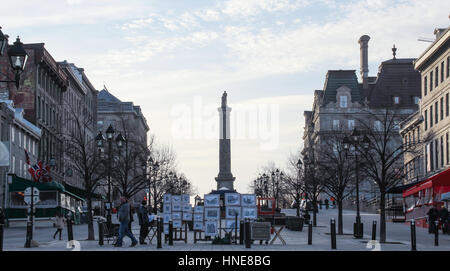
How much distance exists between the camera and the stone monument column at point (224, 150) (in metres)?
112

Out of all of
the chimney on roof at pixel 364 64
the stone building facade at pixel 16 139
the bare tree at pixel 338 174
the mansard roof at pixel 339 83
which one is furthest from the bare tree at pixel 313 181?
the chimney on roof at pixel 364 64

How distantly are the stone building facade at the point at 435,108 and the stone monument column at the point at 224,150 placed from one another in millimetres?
36255

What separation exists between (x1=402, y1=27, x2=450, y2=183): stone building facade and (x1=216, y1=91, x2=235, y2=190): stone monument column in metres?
36.3

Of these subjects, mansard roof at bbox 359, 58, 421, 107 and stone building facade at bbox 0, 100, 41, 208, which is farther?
mansard roof at bbox 359, 58, 421, 107

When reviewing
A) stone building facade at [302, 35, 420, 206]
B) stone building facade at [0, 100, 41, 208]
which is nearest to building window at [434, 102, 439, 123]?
stone building facade at [0, 100, 41, 208]

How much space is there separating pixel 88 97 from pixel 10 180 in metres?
48.5

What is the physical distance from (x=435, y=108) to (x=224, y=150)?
44.7 meters

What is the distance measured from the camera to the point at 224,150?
112062mm

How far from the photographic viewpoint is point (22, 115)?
71.9 m

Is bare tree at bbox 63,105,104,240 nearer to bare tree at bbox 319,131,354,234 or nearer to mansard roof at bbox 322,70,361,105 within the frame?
bare tree at bbox 319,131,354,234

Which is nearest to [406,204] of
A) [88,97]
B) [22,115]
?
[22,115]

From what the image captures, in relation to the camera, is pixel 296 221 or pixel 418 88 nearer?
pixel 296 221

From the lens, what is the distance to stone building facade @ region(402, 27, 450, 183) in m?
66.9
